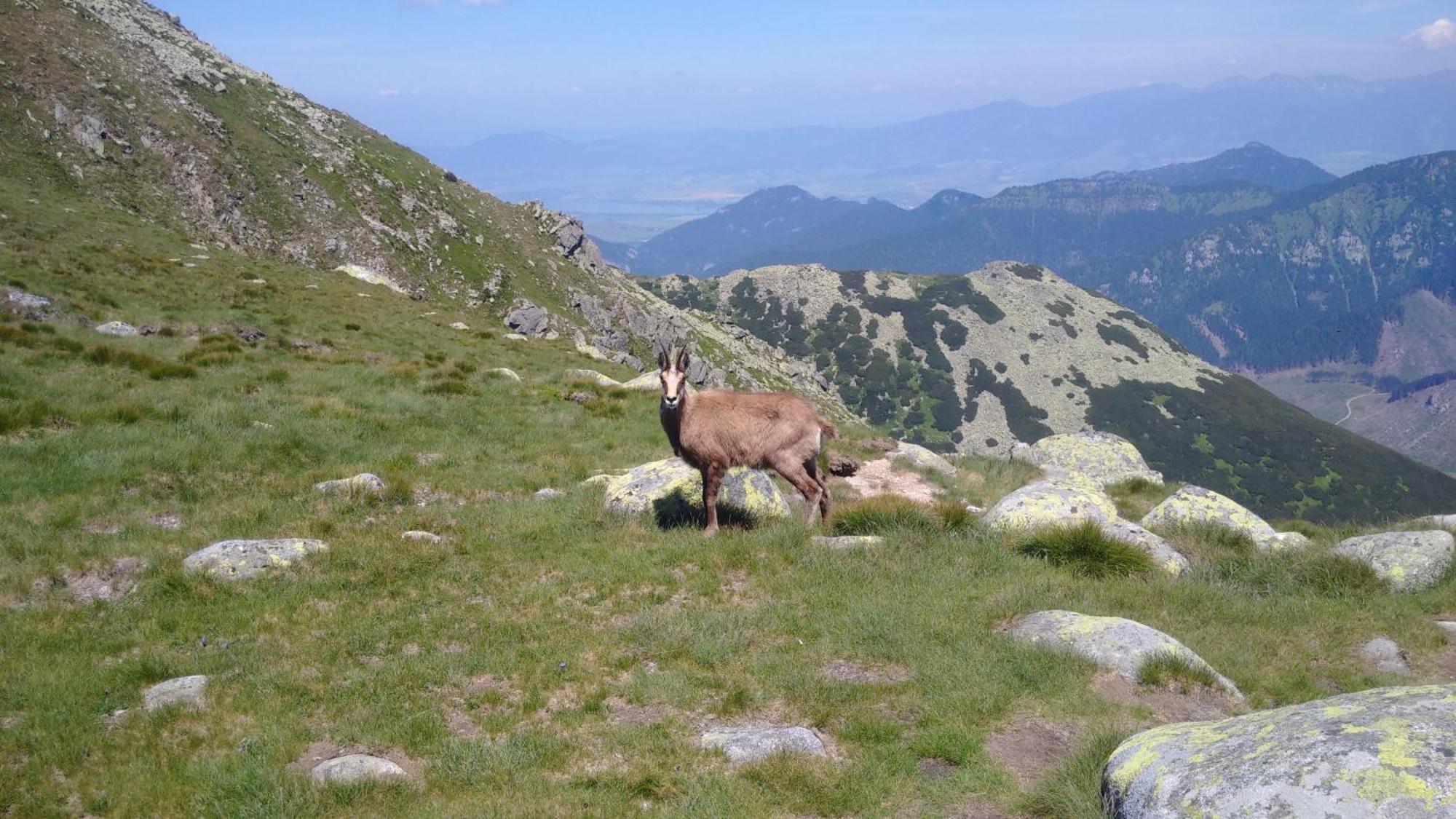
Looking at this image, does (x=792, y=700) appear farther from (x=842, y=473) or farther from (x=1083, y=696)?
(x=842, y=473)

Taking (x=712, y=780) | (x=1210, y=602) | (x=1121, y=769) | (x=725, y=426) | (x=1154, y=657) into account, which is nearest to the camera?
(x=1121, y=769)

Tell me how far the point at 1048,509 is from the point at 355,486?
1360 cm

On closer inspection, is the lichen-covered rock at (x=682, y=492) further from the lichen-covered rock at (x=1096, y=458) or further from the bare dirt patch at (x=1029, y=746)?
the lichen-covered rock at (x=1096, y=458)

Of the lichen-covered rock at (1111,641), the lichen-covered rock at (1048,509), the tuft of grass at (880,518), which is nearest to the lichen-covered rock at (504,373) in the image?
the tuft of grass at (880,518)

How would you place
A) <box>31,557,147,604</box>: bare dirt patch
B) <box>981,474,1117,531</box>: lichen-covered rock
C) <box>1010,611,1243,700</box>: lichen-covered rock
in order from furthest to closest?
<box>981,474,1117,531</box>: lichen-covered rock → <box>31,557,147,604</box>: bare dirt patch → <box>1010,611,1243,700</box>: lichen-covered rock

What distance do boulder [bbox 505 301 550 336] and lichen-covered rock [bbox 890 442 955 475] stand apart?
5493cm

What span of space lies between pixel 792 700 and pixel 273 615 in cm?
689

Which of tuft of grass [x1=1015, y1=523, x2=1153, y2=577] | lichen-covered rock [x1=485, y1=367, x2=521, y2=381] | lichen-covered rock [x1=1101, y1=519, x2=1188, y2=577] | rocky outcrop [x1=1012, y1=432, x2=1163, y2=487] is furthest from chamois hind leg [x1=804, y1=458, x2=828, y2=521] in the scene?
lichen-covered rock [x1=485, y1=367, x2=521, y2=381]

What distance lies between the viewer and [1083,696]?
8.56m

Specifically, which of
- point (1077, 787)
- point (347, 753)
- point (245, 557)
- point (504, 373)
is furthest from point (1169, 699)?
point (504, 373)

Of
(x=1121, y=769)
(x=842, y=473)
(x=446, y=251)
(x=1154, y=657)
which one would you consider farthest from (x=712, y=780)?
(x=446, y=251)

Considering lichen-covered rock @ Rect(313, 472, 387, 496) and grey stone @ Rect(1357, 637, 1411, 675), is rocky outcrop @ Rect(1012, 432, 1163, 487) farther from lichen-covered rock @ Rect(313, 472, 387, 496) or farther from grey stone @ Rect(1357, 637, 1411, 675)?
lichen-covered rock @ Rect(313, 472, 387, 496)

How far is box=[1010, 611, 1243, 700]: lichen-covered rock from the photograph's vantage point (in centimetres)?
916

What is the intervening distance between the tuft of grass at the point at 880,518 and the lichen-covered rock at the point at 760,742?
6.87 metres
